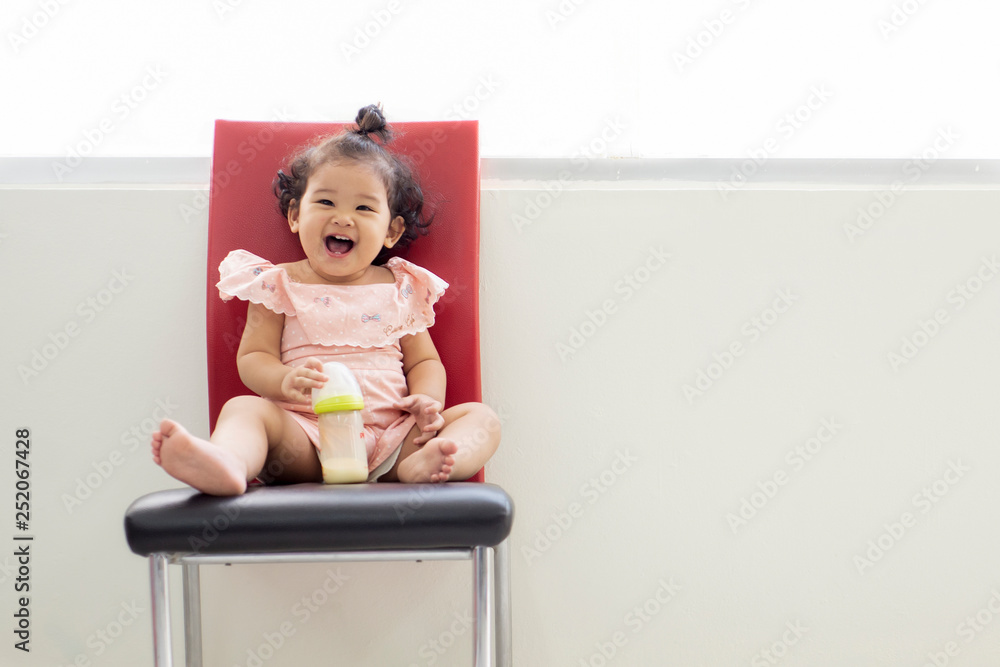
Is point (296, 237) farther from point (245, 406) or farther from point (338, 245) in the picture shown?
point (245, 406)

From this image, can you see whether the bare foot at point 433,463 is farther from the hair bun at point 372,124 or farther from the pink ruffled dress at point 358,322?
the hair bun at point 372,124

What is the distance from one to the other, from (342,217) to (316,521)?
47cm

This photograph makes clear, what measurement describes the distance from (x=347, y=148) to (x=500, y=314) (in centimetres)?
36

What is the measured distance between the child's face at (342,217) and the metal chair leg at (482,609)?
48 centimetres

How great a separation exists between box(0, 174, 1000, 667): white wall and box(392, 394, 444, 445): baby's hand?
0.28m

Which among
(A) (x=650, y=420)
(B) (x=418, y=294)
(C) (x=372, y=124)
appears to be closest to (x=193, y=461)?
(B) (x=418, y=294)

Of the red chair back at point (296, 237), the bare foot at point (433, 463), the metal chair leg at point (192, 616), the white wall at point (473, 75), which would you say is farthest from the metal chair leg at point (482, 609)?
the white wall at point (473, 75)

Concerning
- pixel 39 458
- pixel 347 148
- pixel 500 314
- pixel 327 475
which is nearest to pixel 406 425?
pixel 327 475

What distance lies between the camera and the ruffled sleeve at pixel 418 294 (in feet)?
3.76

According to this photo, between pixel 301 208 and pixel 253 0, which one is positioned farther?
pixel 253 0

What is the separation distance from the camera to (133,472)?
126cm

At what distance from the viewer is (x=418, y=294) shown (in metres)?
1.16

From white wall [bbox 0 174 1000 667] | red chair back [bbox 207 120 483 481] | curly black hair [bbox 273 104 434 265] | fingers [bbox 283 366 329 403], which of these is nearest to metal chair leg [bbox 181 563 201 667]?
white wall [bbox 0 174 1000 667]

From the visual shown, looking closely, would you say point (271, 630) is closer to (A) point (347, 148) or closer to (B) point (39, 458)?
(B) point (39, 458)
